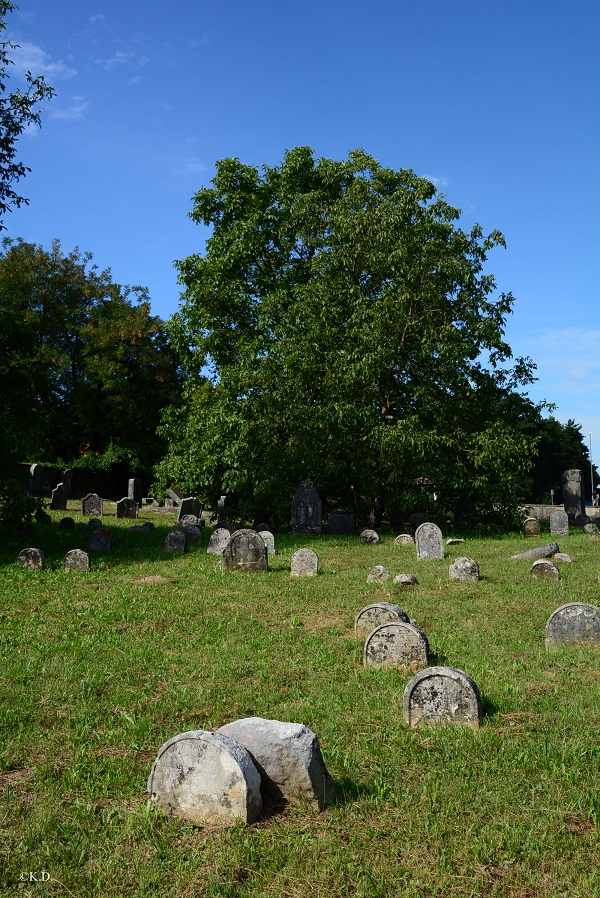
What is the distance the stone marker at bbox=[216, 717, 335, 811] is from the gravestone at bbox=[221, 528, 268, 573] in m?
9.46

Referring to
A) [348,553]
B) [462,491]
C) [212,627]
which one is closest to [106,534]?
[348,553]

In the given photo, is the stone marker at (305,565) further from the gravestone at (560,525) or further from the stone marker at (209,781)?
the gravestone at (560,525)

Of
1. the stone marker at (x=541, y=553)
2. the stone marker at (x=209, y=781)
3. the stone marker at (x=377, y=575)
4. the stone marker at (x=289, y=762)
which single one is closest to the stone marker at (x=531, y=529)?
the stone marker at (x=541, y=553)

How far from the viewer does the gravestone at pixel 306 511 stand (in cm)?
2286

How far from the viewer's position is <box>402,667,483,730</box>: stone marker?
5.66 m

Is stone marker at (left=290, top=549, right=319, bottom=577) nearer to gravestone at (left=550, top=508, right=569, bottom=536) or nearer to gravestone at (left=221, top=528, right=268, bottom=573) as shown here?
gravestone at (left=221, top=528, right=268, bottom=573)

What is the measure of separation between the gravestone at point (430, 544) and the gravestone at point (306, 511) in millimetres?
6816

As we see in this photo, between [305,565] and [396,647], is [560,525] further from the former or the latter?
[396,647]

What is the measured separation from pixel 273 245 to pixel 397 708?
2418 cm

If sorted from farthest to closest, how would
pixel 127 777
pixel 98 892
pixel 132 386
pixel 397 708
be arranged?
1. pixel 132 386
2. pixel 397 708
3. pixel 127 777
4. pixel 98 892

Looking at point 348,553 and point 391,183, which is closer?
point 348,553

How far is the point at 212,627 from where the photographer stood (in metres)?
9.29

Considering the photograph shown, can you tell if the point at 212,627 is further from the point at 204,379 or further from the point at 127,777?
the point at 204,379

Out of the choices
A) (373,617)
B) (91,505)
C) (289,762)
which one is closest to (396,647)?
(373,617)
